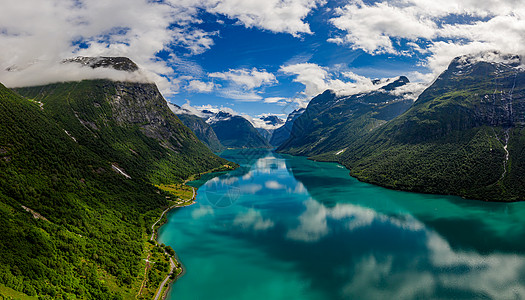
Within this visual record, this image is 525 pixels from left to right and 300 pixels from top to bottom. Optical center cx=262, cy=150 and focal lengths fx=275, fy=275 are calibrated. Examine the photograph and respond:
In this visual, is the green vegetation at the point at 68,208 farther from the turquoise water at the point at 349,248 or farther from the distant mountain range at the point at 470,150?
the distant mountain range at the point at 470,150

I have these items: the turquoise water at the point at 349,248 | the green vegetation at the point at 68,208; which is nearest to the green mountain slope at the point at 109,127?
the green vegetation at the point at 68,208

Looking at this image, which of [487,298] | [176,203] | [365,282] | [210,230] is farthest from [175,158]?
[487,298]

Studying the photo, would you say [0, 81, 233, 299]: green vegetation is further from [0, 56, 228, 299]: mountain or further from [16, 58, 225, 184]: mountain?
[16, 58, 225, 184]: mountain

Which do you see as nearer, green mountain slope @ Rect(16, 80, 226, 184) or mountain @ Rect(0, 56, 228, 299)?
mountain @ Rect(0, 56, 228, 299)

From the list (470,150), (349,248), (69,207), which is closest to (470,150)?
(470,150)

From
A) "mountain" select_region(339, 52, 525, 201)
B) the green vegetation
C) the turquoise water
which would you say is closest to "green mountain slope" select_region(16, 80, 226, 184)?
the green vegetation

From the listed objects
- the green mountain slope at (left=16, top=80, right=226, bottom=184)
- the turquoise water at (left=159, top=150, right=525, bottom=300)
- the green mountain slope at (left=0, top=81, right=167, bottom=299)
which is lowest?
the turquoise water at (left=159, top=150, right=525, bottom=300)

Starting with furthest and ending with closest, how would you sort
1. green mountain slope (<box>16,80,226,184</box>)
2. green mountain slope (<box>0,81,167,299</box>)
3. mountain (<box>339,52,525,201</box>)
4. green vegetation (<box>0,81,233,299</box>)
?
green mountain slope (<box>16,80,226,184</box>) → mountain (<box>339,52,525,201</box>) → green vegetation (<box>0,81,233,299</box>) → green mountain slope (<box>0,81,167,299</box>)
